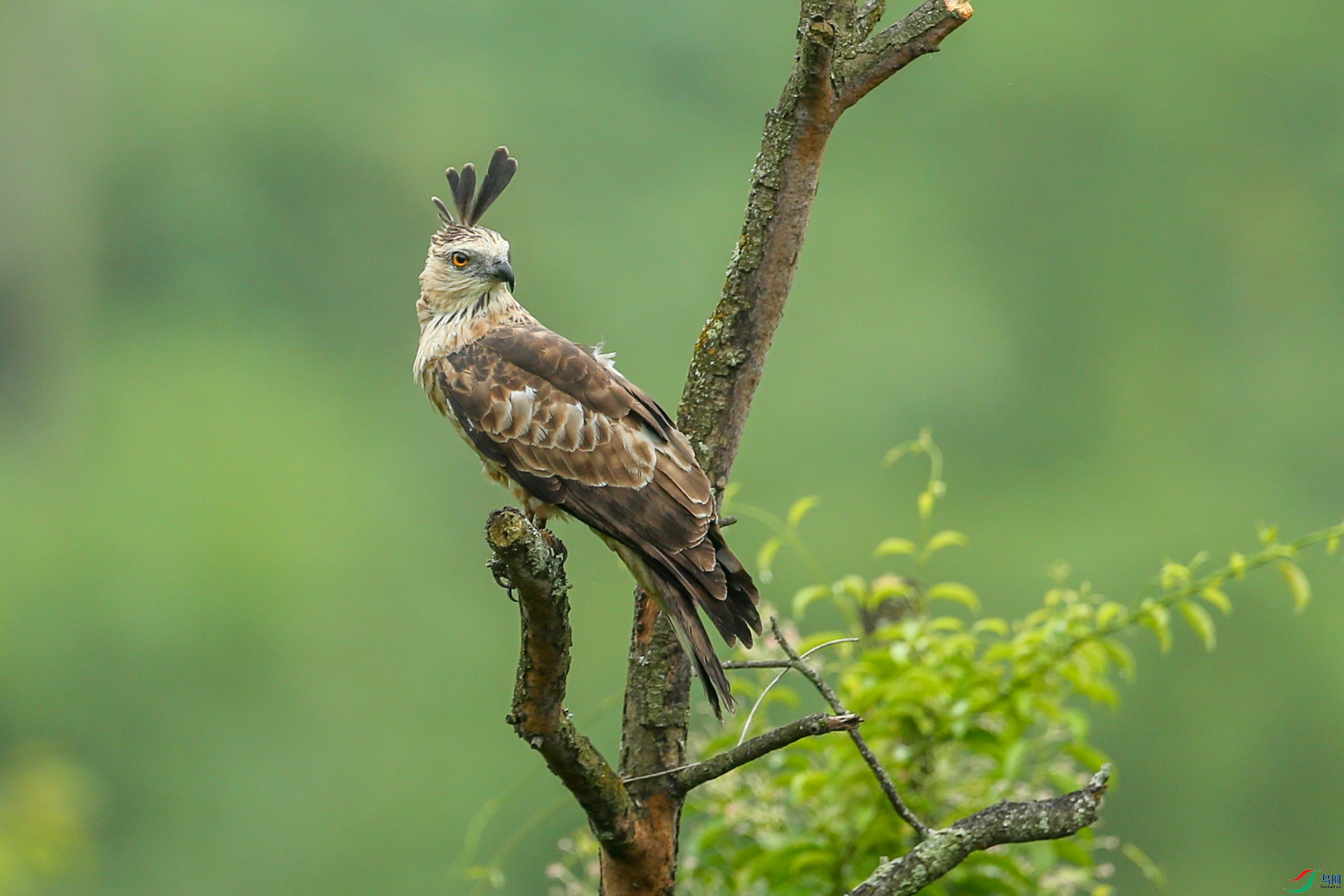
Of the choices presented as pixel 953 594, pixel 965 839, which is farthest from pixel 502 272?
pixel 965 839

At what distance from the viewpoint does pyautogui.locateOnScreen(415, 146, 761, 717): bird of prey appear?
77.7 inches

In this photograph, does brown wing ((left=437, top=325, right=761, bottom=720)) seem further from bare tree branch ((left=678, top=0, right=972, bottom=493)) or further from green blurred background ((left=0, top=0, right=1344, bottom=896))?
green blurred background ((left=0, top=0, right=1344, bottom=896))

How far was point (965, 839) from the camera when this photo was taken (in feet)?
5.48

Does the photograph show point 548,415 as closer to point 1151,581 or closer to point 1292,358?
point 1151,581

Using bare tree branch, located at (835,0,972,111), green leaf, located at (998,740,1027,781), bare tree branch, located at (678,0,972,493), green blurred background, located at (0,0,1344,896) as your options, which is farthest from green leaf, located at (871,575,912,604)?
green blurred background, located at (0,0,1344,896)

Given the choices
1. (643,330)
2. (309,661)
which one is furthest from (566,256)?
(309,661)

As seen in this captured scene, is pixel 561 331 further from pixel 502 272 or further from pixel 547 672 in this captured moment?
pixel 547 672

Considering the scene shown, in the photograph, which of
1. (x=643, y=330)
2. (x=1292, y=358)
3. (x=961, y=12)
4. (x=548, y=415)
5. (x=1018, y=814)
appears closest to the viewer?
(x=1018, y=814)

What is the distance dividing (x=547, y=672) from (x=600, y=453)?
57cm

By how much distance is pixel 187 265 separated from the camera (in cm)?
489

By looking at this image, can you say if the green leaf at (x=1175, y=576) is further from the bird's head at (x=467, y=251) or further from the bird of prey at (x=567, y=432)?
the bird's head at (x=467, y=251)

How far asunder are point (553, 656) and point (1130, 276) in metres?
3.59

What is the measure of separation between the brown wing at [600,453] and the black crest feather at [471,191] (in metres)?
0.37

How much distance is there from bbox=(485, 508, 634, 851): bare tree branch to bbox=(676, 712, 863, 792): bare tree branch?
6.3 inches
